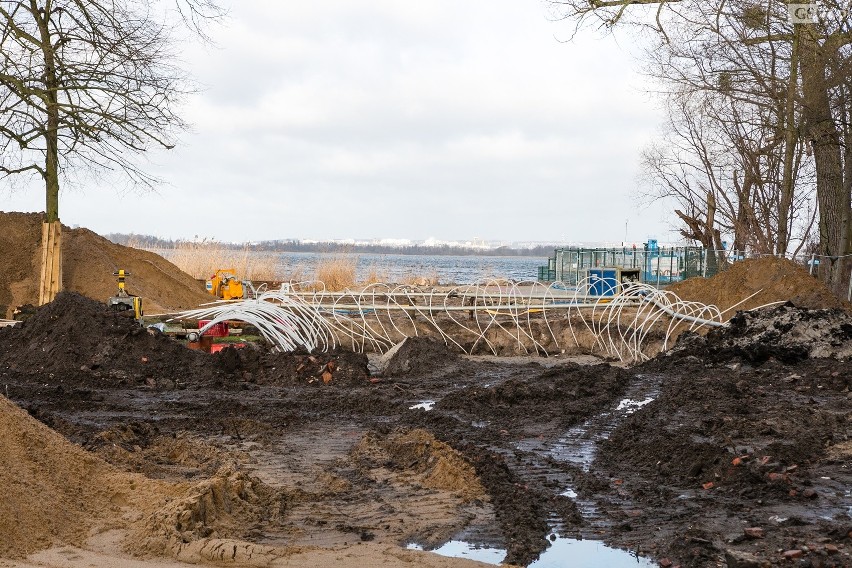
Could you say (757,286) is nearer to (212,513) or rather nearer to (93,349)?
(93,349)

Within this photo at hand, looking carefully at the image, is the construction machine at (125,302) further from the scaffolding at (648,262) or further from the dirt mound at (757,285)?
the scaffolding at (648,262)

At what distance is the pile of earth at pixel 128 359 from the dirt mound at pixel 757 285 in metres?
8.92

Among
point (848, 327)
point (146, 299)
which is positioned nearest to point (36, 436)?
point (848, 327)

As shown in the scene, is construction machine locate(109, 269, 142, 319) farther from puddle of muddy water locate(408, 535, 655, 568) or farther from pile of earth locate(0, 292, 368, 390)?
puddle of muddy water locate(408, 535, 655, 568)

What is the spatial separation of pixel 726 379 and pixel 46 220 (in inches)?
592

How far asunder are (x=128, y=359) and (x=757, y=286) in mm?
12246

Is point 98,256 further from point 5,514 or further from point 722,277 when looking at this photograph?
point 5,514

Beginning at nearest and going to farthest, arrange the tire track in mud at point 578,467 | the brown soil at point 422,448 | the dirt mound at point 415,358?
the brown soil at point 422,448, the tire track in mud at point 578,467, the dirt mound at point 415,358

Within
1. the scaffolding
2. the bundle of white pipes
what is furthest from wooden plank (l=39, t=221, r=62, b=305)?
the scaffolding

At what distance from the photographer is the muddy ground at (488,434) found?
537cm

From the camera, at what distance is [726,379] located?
34.2 ft

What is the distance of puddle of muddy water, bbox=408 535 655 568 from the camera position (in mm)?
4866

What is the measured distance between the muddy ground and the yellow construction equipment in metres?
7.46

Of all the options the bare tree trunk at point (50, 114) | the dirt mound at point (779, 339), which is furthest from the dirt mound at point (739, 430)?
the bare tree trunk at point (50, 114)
